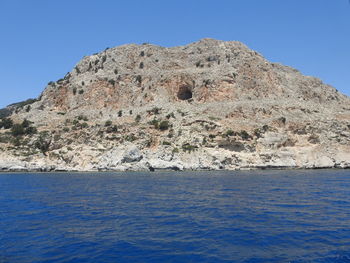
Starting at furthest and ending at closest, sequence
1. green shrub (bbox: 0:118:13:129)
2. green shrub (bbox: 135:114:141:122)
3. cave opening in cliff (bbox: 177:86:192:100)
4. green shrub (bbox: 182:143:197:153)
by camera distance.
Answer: cave opening in cliff (bbox: 177:86:192:100) < green shrub (bbox: 0:118:13:129) < green shrub (bbox: 135:114:141:122) < green shrub (bbox: 182:143:197:153)

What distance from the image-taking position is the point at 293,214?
18.8m

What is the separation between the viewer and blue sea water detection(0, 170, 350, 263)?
11.8 metres

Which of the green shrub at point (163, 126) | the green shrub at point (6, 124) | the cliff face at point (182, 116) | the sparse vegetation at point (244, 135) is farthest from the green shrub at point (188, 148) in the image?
the green shrub at point (6, 124)

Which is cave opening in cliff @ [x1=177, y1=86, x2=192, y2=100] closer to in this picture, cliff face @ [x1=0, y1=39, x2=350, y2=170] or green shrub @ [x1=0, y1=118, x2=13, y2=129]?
cliff face @ [x1=0, y1=39, x2=350, y2=170]

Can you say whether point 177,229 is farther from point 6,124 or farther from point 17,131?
point 6,124

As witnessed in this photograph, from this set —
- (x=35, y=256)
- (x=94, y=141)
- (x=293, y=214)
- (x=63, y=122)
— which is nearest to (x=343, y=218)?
(x=293, y=214)

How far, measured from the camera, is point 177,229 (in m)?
15.4

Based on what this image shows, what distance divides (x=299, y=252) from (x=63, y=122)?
8082 cm

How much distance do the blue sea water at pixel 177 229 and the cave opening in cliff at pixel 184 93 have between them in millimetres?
76382

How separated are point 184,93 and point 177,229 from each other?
88.1 metres

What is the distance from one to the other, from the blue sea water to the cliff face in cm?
4009

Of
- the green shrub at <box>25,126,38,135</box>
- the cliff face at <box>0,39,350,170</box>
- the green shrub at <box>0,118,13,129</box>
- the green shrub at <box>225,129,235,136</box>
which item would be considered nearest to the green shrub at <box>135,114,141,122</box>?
the cliff face at <box>0,39,350,170</box>

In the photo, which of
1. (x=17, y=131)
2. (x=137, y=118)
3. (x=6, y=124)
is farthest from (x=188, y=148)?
(x=6, y=124)

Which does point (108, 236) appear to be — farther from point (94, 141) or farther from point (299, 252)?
point (94, 141)
